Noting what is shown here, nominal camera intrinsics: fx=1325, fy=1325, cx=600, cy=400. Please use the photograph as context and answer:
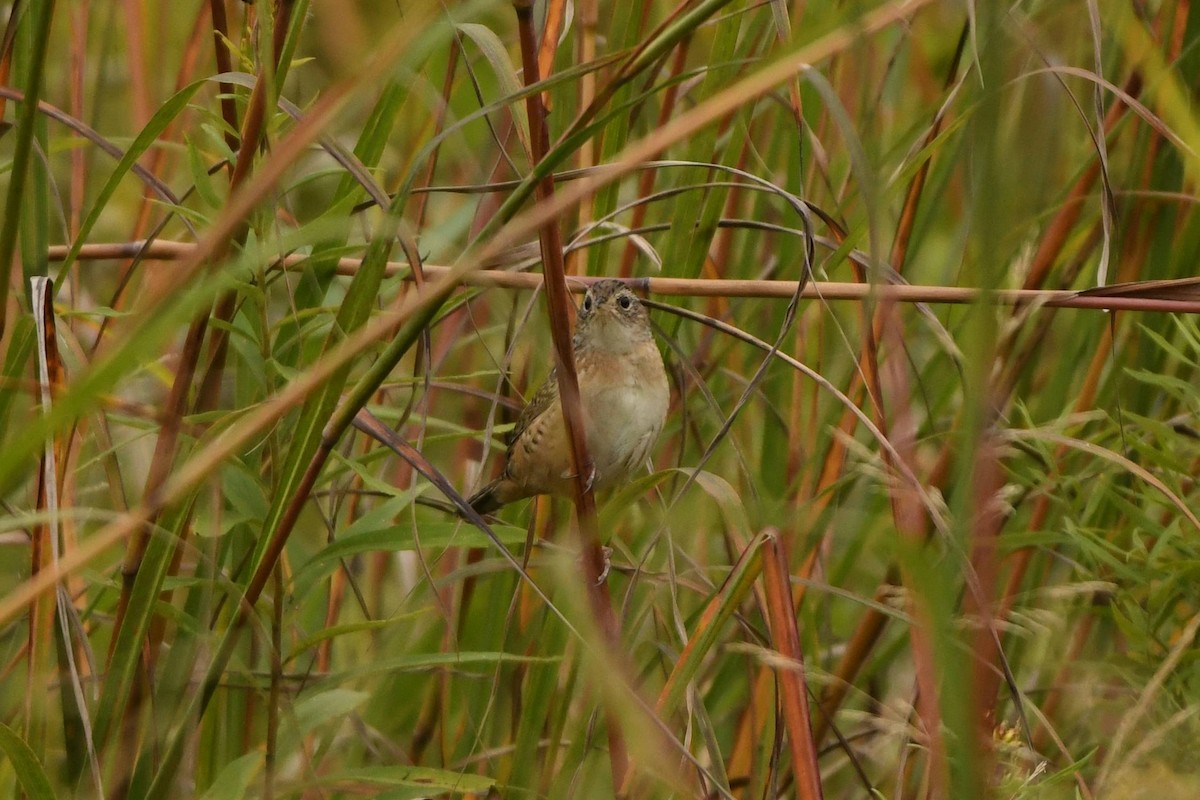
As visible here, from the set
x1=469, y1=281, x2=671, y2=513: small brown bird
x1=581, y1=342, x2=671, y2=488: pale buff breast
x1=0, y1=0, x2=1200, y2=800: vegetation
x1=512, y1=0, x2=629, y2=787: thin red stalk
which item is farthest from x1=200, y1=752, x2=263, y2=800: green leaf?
x1=581, y1=342, x2=671, y2=488: pale buff breast

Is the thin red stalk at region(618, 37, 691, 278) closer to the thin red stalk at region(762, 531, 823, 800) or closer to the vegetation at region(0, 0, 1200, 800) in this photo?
the vegetation at region(0, 0, 1200, 800)

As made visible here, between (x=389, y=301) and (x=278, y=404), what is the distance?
170 centimetres

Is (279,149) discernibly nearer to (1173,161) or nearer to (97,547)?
(97,547)

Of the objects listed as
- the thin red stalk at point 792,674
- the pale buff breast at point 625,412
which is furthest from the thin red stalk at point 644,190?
the thin red stalk at point 792,674

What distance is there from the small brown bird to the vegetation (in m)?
0.08

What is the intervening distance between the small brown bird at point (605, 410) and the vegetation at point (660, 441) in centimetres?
8

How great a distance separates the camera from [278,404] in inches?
46.6

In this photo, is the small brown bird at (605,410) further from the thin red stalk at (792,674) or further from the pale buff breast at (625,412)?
the thin red stalk at (792,674)

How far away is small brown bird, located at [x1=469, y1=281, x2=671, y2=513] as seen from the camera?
2.57 metres

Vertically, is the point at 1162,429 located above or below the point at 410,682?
above

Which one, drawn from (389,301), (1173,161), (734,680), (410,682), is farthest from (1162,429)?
(389,301)

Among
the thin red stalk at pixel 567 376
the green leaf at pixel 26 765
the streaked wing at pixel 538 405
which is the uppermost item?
the thin red stalk at pixel 567 376

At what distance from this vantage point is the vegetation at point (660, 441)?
4.30 feet

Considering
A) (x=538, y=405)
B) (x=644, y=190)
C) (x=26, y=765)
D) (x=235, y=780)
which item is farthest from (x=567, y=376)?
(x=538, y=405)
